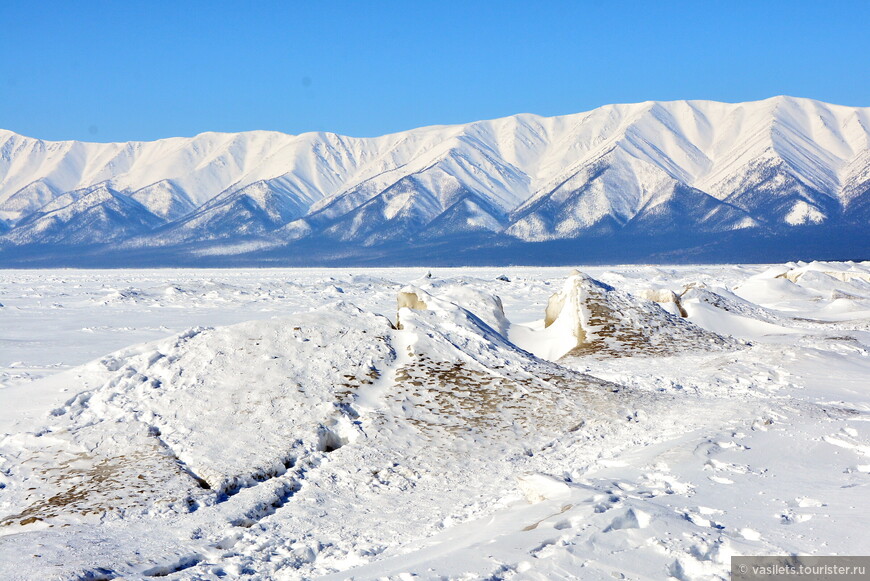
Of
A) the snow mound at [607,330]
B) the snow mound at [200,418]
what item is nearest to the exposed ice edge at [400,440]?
the snow mound at [200,418]

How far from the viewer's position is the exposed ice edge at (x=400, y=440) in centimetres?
746

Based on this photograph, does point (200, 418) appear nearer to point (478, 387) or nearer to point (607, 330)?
point (478, 387)

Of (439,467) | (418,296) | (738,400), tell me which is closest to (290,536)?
(439,467)

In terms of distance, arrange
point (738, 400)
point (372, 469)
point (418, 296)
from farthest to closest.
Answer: point (418, 296) < point (738, 400) < point (372, 469)

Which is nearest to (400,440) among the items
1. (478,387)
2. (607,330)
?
(478,387)

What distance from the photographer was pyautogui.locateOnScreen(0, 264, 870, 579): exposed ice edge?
7.46 metres

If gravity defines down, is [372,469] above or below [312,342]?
below

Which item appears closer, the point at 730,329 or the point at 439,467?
the point at 439,467

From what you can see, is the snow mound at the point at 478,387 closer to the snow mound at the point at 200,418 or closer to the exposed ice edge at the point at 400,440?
the exposed ice edge at the point at 400,440

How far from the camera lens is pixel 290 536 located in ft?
26.6

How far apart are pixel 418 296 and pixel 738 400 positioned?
7.07 m

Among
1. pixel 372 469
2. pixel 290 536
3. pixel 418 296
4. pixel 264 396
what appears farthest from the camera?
pixel 418 296

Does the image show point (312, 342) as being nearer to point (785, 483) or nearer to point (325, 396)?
point (325, 396)

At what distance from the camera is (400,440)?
35.3ft
